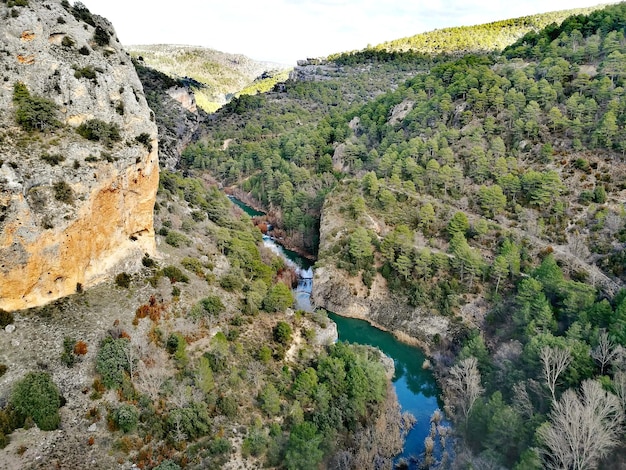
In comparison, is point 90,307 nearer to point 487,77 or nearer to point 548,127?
point 548,127

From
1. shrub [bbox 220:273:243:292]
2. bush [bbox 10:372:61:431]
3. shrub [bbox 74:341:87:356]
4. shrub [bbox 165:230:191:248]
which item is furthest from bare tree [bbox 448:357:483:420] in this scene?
bush [bbox 10:372:61:431]

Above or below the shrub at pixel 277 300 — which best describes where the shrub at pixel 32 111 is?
above

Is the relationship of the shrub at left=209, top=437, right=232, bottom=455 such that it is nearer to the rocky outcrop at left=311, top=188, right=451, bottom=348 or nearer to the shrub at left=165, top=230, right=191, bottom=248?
the shrub at left=165, top=230, right=191, bottom=248

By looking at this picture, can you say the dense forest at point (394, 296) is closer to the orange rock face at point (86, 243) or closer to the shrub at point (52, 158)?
the shrub at point (52, 158)

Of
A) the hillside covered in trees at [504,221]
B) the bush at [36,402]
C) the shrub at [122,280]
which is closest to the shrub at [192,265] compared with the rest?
the shrub at [122,280]

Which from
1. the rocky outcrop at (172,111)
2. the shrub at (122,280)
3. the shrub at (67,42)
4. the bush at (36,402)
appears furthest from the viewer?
the rocky outcrop at (172,111)

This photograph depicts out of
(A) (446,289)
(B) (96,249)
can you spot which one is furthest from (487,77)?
(B) (96,249)
